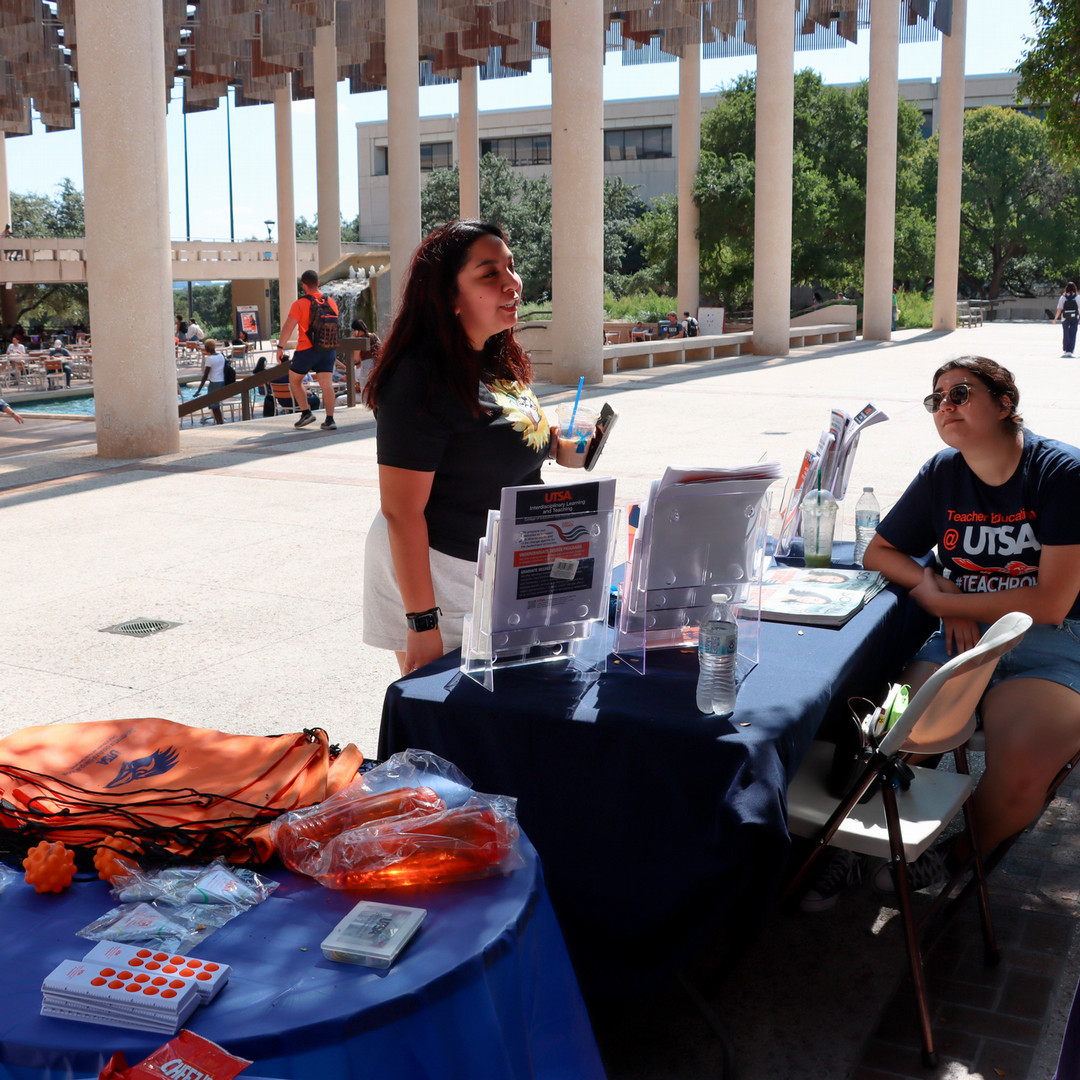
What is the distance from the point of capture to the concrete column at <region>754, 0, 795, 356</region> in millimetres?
23719

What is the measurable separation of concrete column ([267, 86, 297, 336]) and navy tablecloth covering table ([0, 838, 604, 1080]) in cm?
3800

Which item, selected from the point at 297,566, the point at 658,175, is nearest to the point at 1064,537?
the point at 297,566

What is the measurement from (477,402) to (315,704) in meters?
2.13

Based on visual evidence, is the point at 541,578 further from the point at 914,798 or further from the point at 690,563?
the point at 914,798

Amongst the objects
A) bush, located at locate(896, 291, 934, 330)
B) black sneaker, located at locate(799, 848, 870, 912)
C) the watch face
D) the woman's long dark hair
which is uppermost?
bush, located at locate(896, 291, 934, 330)

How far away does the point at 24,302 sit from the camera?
5681cm

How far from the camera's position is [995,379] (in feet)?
11.6

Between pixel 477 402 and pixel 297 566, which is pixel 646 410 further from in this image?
pixel 477 402

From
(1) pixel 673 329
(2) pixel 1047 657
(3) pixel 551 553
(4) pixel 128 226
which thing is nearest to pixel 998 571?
(2) pixel 1047 657

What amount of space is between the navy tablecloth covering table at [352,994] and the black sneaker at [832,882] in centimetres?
134

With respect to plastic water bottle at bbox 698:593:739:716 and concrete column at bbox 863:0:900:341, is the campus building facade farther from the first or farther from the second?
plastic water bottle at bbox 698:593:739:716

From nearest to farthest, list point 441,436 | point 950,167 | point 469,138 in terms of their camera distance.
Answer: point 441,436, point 950,167, point 469,138

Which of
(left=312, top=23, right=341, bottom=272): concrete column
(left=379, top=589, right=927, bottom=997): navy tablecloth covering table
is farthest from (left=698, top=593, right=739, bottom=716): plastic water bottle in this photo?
(left=312, top=23, right=341, bottom=272): concrete column

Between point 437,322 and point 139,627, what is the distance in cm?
349
